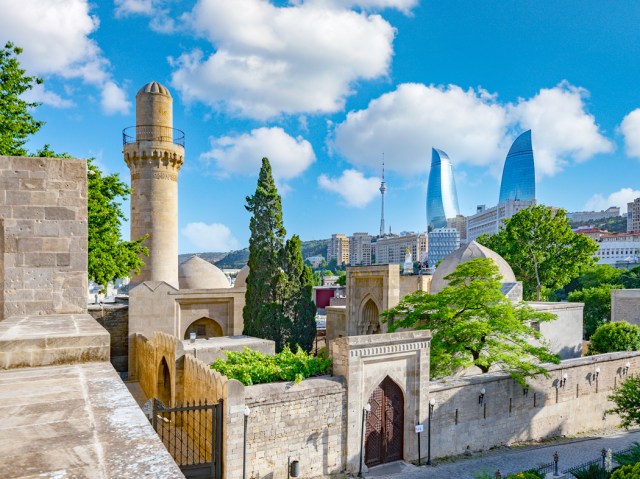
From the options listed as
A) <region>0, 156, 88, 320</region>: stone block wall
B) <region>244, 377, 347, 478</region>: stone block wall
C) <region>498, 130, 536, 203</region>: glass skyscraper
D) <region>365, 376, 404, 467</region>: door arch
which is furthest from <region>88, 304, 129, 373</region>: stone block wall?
<region>498, 130, 536, 203</region>: glass skyscraper

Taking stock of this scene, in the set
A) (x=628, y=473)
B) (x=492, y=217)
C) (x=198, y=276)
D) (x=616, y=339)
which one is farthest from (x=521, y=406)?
(x=492, y=217)

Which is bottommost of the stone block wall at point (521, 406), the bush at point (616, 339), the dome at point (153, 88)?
the stone block wall at point (521, 406)

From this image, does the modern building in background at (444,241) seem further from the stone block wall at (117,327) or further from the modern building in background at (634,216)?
the stone block wall at (117,327)

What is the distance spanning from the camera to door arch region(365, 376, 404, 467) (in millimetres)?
14656

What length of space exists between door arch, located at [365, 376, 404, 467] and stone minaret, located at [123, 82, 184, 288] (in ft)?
53.3

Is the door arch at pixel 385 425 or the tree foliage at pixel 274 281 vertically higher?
the tree foliage at pixel 274 281

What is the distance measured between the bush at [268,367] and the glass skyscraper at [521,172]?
162824 mm

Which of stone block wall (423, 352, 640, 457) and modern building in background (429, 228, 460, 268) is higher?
modern building in background (429, 228, 460, 268)

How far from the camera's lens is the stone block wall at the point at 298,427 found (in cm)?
1238

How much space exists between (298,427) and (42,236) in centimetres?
875

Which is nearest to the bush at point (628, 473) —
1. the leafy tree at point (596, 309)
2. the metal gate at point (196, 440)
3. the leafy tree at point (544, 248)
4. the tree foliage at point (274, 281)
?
the metal gate at point (196, 440)

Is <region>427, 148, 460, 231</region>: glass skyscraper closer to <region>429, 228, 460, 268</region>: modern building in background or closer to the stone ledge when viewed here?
<region>429, 228, 460, 268</region>: modern building in background

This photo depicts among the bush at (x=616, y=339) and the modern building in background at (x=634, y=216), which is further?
the modern building in background at (x=634, y=216)

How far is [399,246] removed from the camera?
18188 cm
